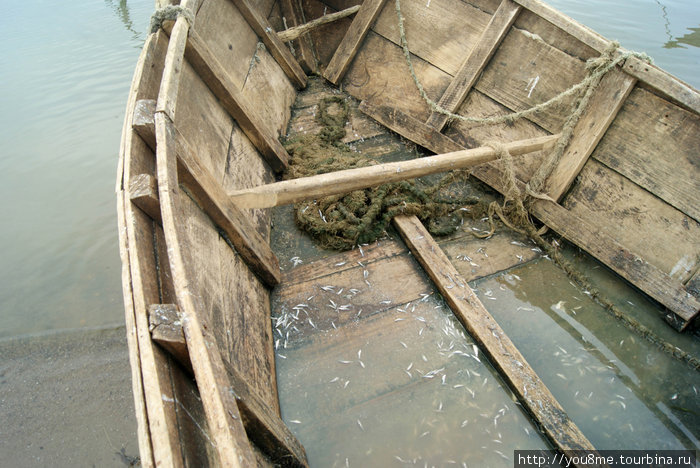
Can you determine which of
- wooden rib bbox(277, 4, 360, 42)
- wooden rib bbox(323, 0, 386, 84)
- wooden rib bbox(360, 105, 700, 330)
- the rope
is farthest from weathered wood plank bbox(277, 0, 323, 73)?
wooden rib bbox(360, 105, 700, 330)

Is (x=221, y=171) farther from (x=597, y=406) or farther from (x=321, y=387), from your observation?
(x=597, y=406)

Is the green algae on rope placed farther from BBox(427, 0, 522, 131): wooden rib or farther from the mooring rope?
BBox(427, 0, 522, 131): wooden rib

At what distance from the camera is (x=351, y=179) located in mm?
3045

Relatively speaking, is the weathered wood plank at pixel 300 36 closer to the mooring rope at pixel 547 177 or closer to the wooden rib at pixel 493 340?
the mooring rope at pixel 547 177

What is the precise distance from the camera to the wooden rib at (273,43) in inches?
178

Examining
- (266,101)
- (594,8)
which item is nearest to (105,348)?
(266,101)

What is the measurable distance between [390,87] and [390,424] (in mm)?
3938

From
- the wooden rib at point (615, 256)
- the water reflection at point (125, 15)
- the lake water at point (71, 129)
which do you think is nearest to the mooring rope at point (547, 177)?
the wooden rib at point (615, 256)

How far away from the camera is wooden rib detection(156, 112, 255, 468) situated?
130cm

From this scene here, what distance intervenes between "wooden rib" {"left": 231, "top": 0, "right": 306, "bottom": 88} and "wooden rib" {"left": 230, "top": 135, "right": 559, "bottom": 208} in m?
2.72

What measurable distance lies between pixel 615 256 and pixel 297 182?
268cm

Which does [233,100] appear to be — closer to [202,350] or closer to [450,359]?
[202,350]

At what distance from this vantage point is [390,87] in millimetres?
4988

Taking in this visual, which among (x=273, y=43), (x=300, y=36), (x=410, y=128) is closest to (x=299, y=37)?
(x=300, y=36)
